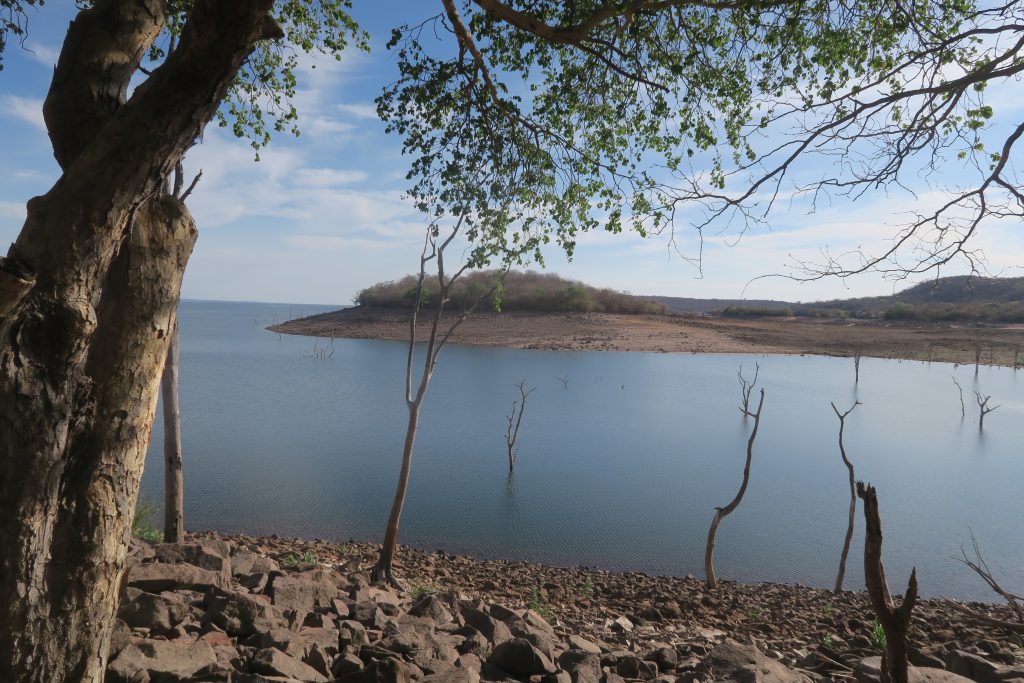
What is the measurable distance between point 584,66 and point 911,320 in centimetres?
5286

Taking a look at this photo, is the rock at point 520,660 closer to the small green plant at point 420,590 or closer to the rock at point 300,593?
the rock at point 300,593

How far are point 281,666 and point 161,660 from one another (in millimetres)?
465

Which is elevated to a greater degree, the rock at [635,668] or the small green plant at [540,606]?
the rock at [635,668]

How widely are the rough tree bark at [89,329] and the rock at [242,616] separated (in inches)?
46.4

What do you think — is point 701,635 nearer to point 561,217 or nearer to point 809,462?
point 561,217

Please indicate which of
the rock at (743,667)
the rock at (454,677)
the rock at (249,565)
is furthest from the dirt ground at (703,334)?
the rock at (454,677)

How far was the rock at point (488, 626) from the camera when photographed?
3.91m

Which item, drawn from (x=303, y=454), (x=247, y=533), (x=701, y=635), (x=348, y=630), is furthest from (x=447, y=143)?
(x=303, y=454)

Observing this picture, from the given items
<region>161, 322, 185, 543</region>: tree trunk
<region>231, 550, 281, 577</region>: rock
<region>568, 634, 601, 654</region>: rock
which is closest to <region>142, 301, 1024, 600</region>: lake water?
<region>161, 322, 185, 543</region>: tree trunk

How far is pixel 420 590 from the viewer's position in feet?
21.5

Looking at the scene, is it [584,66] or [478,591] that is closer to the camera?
[584,66]

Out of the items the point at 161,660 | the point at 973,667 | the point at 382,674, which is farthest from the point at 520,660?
the point at 973,667

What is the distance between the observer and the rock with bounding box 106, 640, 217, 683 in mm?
2625

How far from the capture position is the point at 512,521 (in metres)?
10.8
